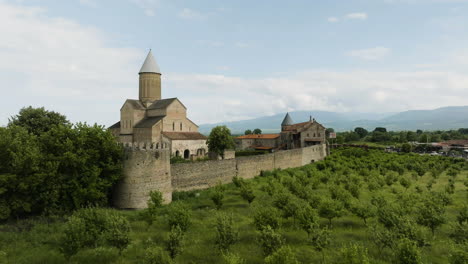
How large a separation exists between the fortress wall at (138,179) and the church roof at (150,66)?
3167cm

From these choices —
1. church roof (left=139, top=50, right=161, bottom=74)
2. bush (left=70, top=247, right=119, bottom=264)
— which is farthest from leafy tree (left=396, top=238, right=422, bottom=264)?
church roof (left=139, top=50, right=161, bottom=74)

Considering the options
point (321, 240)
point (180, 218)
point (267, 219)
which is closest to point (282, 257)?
point (321, 240)

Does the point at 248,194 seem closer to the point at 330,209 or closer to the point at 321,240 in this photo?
the point at 330,209

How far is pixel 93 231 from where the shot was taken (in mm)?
14328

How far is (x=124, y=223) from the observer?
14680 mm

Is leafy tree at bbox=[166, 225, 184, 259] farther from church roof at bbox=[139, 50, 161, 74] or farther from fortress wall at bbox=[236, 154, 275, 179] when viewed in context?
church roof at bbox=[139, 50, 161, 74]

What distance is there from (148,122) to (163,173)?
2450 centimetres

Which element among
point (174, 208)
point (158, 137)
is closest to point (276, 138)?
point (158, 137)

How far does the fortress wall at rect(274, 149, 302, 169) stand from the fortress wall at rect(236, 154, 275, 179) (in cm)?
152

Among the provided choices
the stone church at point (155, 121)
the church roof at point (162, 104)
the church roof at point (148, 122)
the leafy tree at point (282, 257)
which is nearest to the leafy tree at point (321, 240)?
the leafy tree at point (282, 257)

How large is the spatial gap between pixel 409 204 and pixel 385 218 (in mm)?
4836

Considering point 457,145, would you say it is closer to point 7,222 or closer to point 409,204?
point 409,204

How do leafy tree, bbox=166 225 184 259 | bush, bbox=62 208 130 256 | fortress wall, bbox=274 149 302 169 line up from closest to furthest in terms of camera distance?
bush, bbox=62 208 130 256, leafy tree, bbox=166 225 184 259, fortress wall, bbox=274 149 302 169

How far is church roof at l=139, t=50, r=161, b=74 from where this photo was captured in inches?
1970
